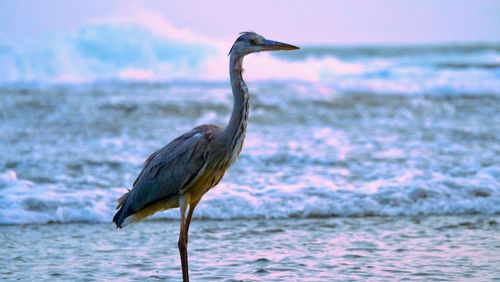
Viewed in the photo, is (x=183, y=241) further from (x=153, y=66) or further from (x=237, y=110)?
(x=153, y=66)

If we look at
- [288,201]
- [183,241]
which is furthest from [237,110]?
[288,201]

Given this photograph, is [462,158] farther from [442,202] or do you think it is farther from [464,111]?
[464,111]

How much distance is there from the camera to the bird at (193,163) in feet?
16.5

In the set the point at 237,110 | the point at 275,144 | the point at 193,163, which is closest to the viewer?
the point at 237,110

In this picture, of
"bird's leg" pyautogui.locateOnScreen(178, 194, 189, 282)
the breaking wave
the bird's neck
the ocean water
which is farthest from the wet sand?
the breaking wave

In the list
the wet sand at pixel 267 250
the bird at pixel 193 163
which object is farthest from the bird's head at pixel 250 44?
the wet sand at pixel 267 250

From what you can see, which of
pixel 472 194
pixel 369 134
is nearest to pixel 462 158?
pixel 472 194

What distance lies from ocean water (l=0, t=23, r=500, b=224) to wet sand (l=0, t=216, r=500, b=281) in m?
0.41

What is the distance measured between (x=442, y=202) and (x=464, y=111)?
864 centimetres

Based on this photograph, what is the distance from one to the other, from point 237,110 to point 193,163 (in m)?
0.45

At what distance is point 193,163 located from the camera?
5.15 metres

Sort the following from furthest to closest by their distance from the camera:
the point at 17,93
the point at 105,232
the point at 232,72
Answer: the point at 17,93
the point at 105,232
the point at 232,72

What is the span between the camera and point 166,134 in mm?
12352

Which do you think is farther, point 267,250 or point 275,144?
point 275,144
